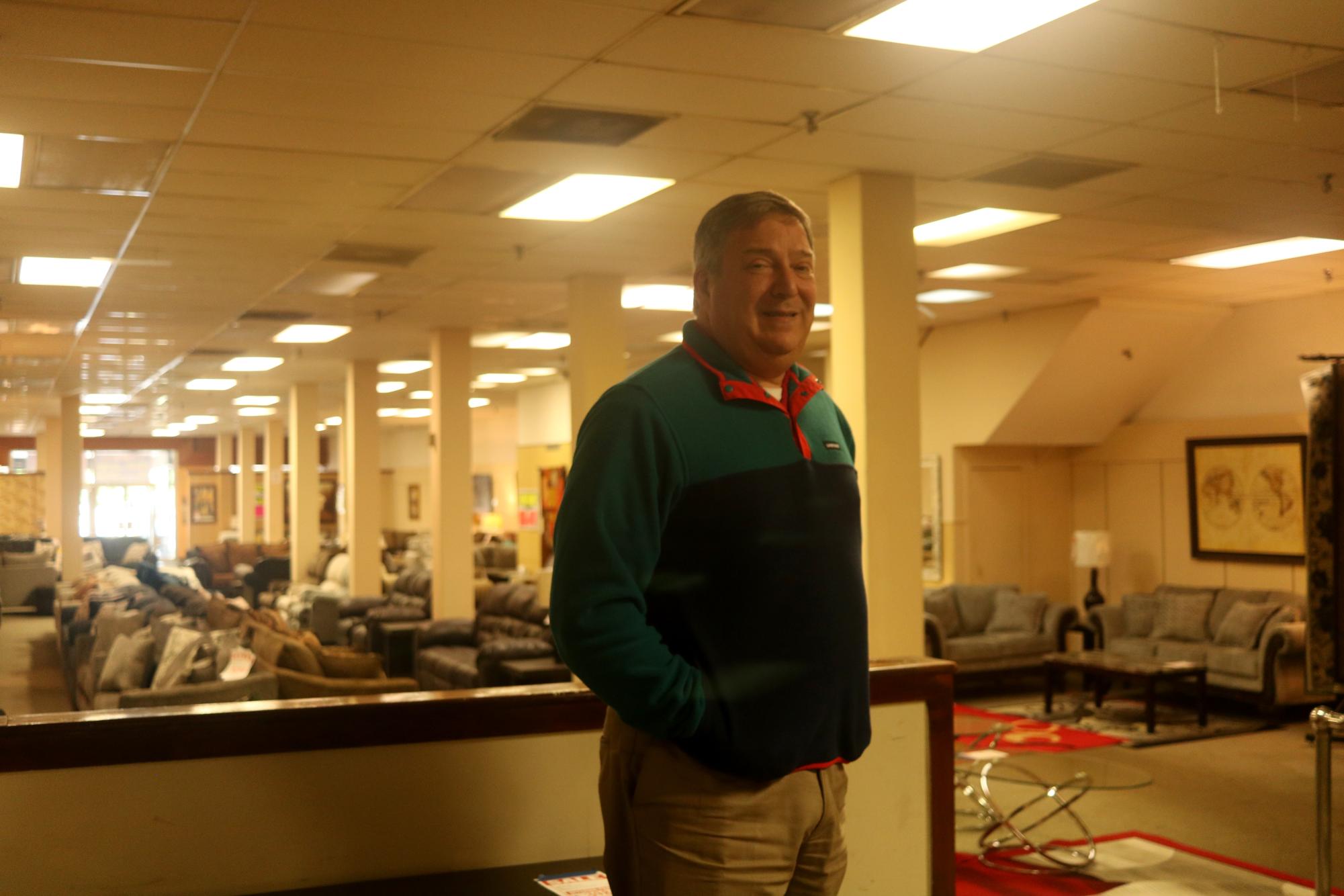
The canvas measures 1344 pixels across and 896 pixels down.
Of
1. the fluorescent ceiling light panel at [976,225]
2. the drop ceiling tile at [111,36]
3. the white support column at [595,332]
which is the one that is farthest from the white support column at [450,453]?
the drop ceiling tile at [111,36]

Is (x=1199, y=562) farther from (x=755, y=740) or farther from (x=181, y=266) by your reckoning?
(x=755, y=740)

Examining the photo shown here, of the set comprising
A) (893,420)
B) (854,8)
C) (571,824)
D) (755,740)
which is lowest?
(571,824)

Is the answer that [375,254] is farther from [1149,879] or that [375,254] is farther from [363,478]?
[363,478]

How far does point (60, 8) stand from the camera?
141 inches

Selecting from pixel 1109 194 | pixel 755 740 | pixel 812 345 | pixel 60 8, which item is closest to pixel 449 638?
pixel 812 345

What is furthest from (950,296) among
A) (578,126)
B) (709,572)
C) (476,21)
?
(709,572)

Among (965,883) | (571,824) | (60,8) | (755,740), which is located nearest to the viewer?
(755,740)

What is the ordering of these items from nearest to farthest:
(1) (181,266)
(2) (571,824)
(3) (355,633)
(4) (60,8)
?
(2) (571,824) → (4) (60,8) → (1) (181,266) → (3) (355,633)

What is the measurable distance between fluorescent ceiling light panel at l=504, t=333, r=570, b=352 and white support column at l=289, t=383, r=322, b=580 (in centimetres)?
525

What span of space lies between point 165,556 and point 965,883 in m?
29.4

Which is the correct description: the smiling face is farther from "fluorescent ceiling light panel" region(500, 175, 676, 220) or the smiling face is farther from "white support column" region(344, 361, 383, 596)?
"white support column" region(344, 361, 383, 596)

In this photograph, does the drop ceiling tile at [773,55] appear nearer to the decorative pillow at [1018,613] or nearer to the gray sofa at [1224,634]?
the gray sofa at [1224,634]

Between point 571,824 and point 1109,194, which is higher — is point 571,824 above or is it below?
below

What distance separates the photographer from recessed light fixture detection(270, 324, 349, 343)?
1110 cm
